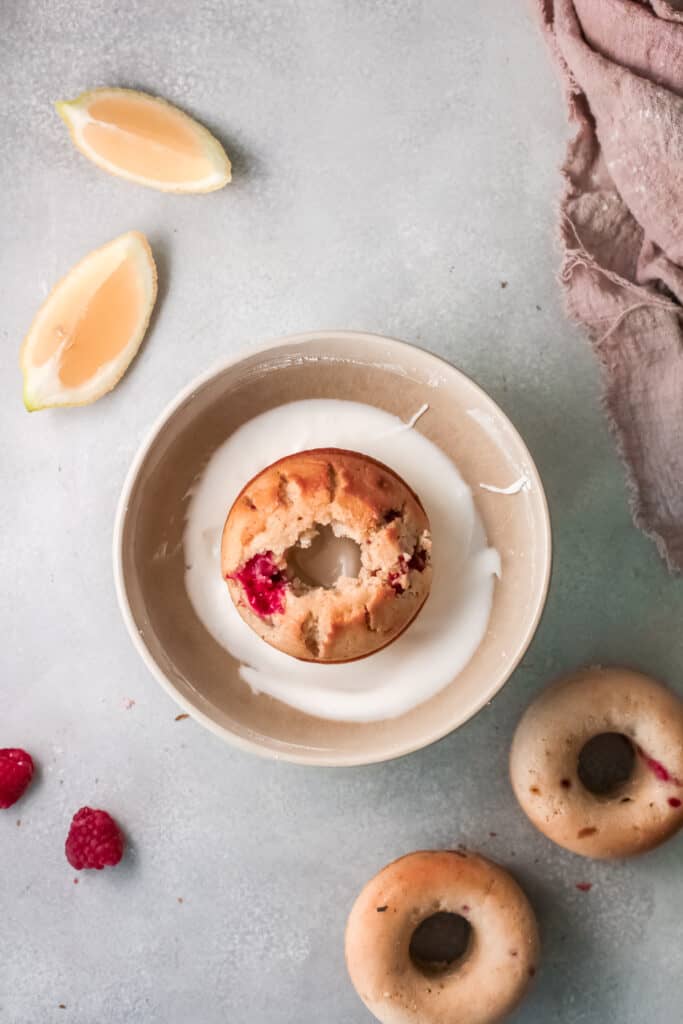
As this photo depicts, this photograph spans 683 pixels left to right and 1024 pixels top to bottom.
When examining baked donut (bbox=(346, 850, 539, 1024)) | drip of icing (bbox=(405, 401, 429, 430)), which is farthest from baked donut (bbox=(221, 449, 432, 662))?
baked donut (bbox=(346, 850, 539, 1024))

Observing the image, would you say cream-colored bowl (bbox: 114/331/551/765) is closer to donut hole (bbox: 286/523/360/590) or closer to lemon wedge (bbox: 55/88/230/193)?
donut hole (bbox: 286/523/360/590)

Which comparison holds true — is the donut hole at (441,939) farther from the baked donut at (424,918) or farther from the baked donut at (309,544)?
the baked donut at (309,544)

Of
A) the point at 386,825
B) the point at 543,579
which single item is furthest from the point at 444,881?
the point at 543,579

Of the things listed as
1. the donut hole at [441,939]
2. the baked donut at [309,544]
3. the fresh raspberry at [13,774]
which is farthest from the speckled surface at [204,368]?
the baked donut at [309,544]

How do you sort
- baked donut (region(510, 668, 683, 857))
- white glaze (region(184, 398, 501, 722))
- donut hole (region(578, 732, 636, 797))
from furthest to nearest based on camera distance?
donut hole (region(578, 732, 636, 797)), baked donut (region(510, 668, 683, 857)), white glaze (region(184, 398, 501, 722))

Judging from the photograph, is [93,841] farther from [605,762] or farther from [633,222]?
[633,222]

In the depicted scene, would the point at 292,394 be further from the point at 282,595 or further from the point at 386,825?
the point at 386,825
